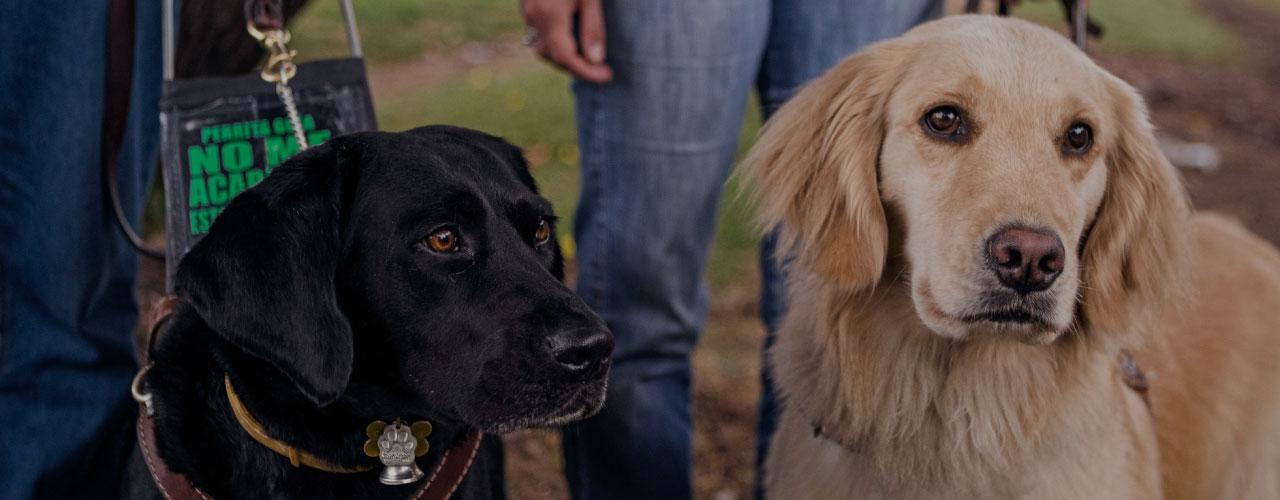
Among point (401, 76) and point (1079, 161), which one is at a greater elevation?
point (1079, 161)

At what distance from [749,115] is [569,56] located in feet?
20.5

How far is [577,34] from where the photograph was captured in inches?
117

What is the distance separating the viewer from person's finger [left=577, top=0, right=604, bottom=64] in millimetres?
2871

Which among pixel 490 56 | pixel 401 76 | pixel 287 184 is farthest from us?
pixel 490 56

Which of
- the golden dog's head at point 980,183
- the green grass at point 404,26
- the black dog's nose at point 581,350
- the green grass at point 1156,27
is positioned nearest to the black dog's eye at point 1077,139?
the golden dog's head at point 980,183

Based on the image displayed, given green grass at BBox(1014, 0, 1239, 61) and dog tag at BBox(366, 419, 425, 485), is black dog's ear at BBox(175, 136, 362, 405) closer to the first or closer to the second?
dog tag at BBox(366, 419, 425, 485)

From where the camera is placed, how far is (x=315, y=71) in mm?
2963

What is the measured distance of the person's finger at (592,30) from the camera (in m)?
2.87

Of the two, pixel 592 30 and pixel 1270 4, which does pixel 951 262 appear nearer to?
pixel 592 30

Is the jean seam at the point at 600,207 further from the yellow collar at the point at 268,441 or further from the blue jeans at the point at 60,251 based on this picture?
the blue jeans at the point at 60,251

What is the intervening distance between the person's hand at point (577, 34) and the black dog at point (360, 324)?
52 centimetres

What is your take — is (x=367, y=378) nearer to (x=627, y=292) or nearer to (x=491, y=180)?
(x=491, y=180)

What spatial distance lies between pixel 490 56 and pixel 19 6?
28.7 ft

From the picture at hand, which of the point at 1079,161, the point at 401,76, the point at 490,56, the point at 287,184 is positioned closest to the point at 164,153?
the point at 287,184
